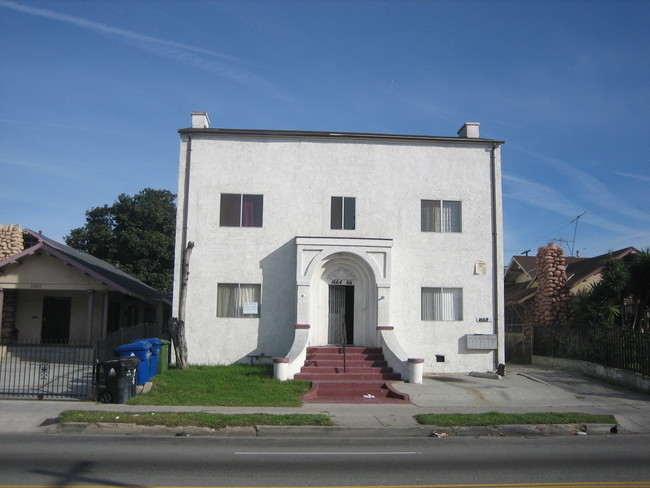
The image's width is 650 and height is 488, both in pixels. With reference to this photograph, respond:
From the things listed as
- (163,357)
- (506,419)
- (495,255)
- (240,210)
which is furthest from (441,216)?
(163,357)

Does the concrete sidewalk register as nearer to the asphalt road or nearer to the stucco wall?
the asphalt road

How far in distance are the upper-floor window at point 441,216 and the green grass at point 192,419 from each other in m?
9.58

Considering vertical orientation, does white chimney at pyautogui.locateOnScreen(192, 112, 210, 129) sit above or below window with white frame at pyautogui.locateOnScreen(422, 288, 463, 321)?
above

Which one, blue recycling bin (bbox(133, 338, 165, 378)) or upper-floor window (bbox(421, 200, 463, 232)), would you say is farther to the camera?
upper-floor window (bbox(421, 200, 463, 232))

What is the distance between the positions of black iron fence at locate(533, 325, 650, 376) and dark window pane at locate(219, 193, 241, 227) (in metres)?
12.5

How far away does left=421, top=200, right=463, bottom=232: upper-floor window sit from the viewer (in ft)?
66.4

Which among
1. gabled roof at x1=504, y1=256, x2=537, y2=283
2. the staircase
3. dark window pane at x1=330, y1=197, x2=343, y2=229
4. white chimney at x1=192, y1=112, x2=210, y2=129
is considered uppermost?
white chimney at x1=192, y1=112, x2=210, y2=129

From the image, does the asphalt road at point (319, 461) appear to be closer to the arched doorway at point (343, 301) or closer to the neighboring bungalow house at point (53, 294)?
the arched doorway at point (343, 301)

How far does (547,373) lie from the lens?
20.3 m

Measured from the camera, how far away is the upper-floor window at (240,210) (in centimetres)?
1973

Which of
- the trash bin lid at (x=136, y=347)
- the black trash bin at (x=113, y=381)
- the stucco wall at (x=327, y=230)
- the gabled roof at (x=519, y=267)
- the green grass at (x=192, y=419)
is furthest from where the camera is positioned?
the gabled roof at (x=519, y=267)

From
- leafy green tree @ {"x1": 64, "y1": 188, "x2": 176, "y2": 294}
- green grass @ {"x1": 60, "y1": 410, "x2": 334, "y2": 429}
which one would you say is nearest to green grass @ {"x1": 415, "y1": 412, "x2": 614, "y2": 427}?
green grass @ {"x1": 60, "y1": 410, "x2": 334, "y2": 429}

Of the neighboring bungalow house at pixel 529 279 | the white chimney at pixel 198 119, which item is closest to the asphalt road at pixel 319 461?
the white chimney at pixel 198 119

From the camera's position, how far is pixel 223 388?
15578 millimetres
